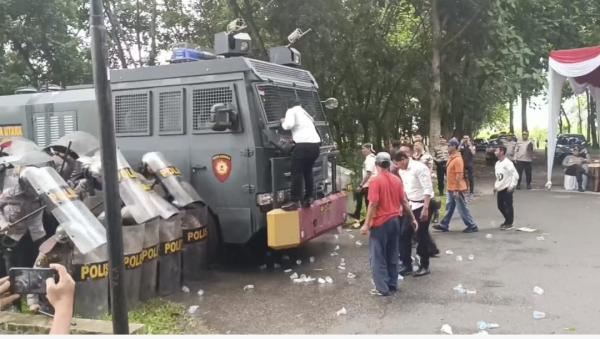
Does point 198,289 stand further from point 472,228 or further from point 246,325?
point 472,228

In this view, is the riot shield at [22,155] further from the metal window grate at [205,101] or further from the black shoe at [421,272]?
the black shoe at [421,272]

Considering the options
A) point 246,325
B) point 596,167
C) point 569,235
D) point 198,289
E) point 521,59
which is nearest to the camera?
point 246,325

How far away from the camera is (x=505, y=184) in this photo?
34.6ft

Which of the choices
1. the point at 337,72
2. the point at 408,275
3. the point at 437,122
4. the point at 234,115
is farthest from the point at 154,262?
the point at 337,72

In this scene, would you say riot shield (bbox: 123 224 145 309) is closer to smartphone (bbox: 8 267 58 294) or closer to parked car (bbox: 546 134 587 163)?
smartphone (bbox: 8 267 58 294)

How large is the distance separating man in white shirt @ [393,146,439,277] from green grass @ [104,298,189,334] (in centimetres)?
295

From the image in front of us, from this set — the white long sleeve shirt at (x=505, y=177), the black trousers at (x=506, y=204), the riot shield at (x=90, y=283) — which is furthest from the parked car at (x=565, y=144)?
the riot shield at (x=90, y=283)

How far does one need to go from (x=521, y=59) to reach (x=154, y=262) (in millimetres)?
14589

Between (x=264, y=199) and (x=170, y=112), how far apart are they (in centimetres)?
185

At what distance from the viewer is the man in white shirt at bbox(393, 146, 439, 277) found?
24.7ft

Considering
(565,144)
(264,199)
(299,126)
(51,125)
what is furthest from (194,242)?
(565,144)

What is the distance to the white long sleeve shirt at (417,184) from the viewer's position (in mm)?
7738

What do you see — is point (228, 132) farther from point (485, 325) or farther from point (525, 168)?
point (525, 168)

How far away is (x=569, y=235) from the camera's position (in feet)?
33.2
